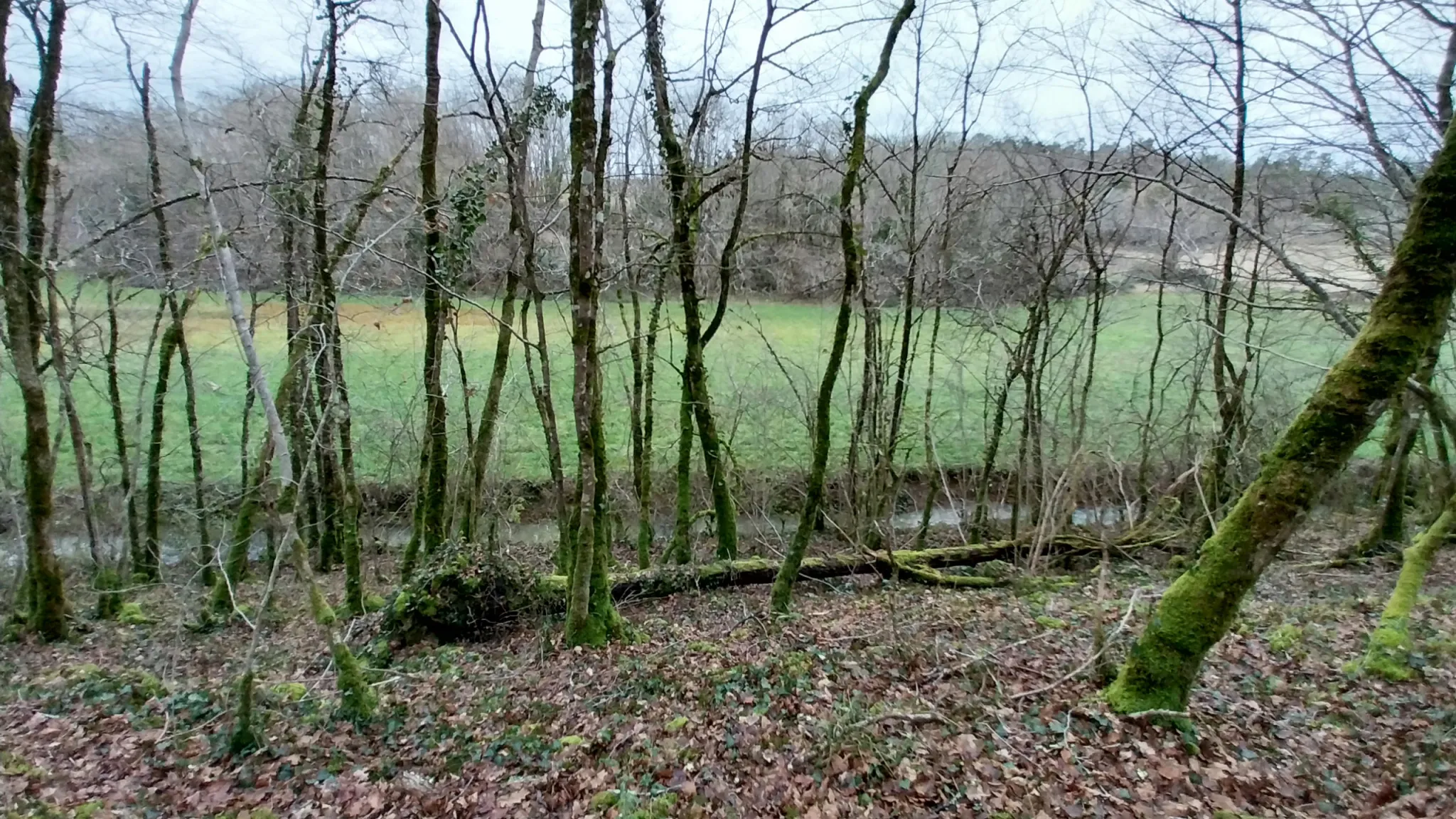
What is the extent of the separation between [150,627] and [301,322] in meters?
5.40

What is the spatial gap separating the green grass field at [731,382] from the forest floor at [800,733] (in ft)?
19.2

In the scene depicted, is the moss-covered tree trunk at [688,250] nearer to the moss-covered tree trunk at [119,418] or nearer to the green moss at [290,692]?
the green moss at [290,692]

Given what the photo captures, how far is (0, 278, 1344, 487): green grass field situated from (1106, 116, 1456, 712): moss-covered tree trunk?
803 centimetres

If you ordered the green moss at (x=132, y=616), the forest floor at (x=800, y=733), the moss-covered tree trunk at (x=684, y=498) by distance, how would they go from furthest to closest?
the moss-covered tree trunk at (x=684, y=498)
the green moss at (x=132, y=616)
the forest floor at (x=800, y=733)

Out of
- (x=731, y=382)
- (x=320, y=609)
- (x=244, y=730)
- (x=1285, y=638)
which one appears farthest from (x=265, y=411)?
(x=731, y=382)

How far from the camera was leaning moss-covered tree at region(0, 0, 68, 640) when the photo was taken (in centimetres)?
855

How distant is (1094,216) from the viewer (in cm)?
1183

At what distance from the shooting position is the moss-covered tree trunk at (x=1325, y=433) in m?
3.98

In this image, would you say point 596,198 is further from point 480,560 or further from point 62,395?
point 62,395

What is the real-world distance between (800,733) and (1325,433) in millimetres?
3564

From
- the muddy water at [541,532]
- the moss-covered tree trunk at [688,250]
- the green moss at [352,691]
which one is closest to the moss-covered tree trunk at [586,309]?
the moss-covered tree trunk at [688,250]

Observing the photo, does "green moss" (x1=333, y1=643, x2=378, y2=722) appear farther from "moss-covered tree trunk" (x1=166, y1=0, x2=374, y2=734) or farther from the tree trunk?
the tree trunk

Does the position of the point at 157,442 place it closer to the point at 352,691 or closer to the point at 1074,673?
the point at 352,691

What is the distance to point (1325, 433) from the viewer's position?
413cm
